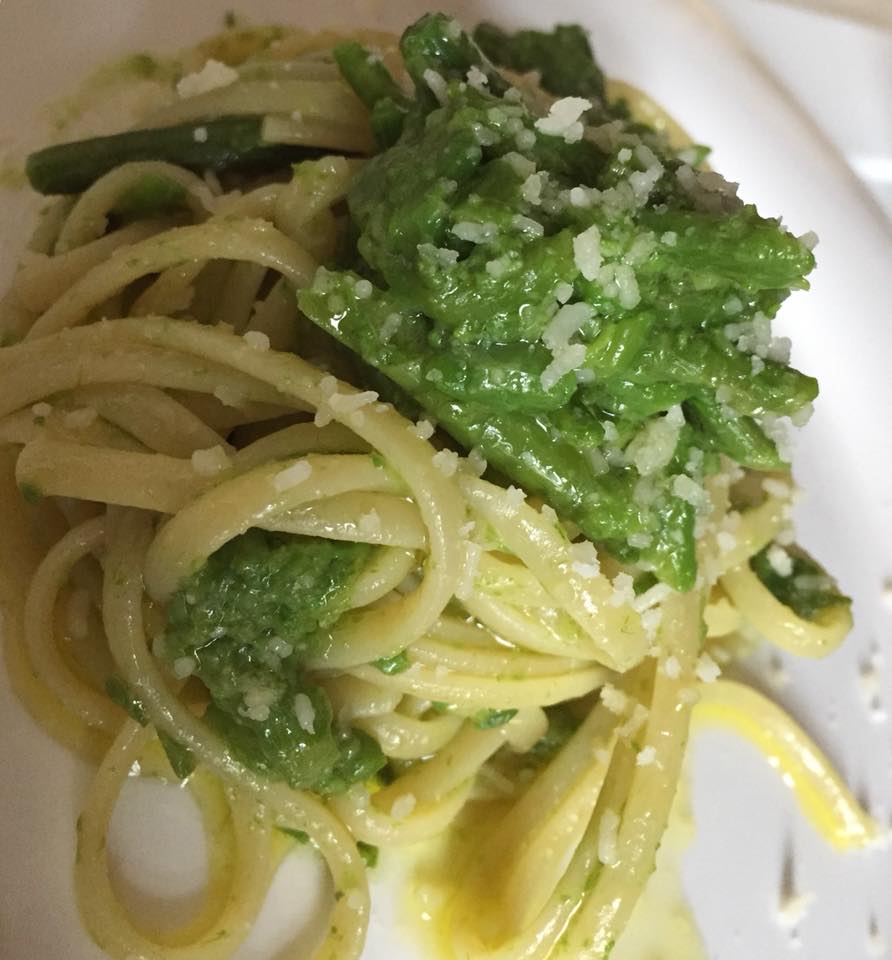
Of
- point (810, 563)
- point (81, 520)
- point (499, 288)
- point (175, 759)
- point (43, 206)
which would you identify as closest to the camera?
point (499, 288)

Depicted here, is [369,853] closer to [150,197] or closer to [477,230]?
[477,230]

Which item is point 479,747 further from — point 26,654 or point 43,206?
point 43,206

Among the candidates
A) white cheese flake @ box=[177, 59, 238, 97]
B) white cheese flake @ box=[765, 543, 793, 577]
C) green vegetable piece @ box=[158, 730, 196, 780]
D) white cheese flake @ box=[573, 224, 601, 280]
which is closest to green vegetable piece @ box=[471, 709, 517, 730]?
green vegetable piece @ box=[158, 730, 196, 780]

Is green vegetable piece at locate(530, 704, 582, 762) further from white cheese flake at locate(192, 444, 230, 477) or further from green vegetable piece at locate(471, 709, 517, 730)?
white cheese flake at locate(192, 444, 230, 477)

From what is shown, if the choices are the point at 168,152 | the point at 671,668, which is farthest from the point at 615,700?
the point at 168,152

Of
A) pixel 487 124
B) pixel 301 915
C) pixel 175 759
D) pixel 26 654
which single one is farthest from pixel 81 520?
pixel 487 124

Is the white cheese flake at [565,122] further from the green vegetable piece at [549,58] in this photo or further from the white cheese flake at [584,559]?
the green vegetable piece at [549,58]

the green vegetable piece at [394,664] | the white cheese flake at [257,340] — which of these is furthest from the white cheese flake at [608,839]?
the white cheese flake at [257,340]
